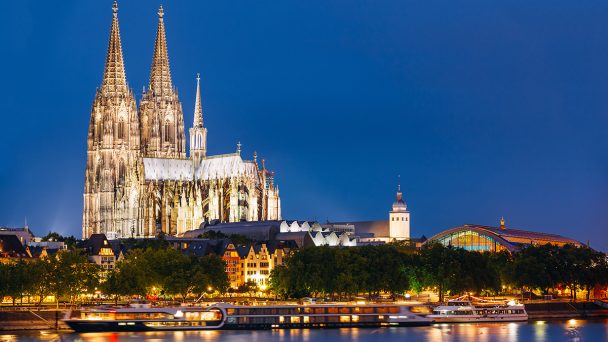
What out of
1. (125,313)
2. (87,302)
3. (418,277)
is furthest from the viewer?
(418,277)

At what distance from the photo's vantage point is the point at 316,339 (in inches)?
3691

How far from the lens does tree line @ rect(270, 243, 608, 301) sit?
121m

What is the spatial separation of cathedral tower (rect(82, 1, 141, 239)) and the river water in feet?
263

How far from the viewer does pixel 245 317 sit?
344ft

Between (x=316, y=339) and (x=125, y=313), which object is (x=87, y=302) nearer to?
(x=125, y=313)

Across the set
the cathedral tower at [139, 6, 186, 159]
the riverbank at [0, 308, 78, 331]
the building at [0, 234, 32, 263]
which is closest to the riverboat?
the riverbank at [0, 308, 78, 331]

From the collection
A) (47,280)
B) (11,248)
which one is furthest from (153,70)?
(47,280)

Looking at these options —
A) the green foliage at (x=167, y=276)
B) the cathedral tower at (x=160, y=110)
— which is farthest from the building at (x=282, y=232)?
the green foliage at (x=167, y=276)

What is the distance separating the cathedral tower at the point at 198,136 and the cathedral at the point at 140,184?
141 inches

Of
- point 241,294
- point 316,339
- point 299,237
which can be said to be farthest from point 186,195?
point 316,339

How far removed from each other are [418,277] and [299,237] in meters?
39.9

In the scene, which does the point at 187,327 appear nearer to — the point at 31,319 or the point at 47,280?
the point at 31,319

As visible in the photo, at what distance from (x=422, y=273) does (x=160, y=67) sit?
75068 mm

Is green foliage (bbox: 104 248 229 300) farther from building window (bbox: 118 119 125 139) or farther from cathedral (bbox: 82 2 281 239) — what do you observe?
building window (bbox: 118 119 125 139)
